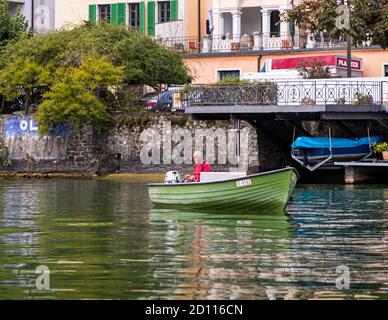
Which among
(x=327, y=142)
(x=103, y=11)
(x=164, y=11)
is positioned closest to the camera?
(x=327, y=142)

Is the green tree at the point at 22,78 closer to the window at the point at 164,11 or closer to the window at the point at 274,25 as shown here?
the window at the point at 274,25

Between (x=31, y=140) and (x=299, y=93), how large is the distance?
48.5 ft

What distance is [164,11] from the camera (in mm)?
76000

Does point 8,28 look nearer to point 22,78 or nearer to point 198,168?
point 22,78

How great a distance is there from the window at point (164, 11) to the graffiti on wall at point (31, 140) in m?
16.5

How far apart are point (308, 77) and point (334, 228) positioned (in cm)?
2797

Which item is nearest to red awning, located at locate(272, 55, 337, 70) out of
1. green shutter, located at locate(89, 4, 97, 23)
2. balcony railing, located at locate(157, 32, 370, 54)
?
balcony railing, located at locate(157, 32, 370, 54)

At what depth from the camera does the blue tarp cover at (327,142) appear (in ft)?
174

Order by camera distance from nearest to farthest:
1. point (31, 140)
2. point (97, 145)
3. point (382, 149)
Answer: point (382, 149) → point (97, 145) → point (31, 140)

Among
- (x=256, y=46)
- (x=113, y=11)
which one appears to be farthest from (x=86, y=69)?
(x=113, y=11)

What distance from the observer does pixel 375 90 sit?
5334 centimetres

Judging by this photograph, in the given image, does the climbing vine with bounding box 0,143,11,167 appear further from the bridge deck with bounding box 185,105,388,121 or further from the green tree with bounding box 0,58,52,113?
the bridge deck with bounding box 185,105,388,121
